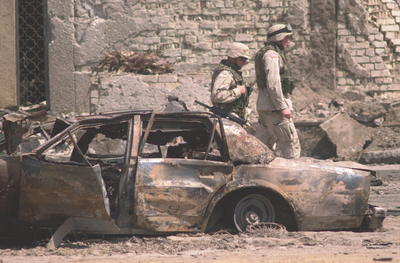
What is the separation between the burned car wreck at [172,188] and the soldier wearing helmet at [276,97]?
178cm

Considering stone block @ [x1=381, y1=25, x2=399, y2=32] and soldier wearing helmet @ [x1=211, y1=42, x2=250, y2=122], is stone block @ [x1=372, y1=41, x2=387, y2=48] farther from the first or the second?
soldier wearing helmet @ [x1=211, y1=42, x2=250, y2=122]

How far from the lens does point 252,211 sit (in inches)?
177

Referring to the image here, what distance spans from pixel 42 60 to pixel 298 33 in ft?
17.0

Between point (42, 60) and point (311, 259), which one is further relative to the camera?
point (42, 60)

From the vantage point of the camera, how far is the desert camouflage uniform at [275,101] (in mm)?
6406

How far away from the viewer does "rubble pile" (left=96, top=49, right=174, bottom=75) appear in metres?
9.05

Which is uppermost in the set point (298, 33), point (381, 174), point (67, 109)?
point (298, 33)

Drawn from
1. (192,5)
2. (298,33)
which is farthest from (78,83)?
(298,33)

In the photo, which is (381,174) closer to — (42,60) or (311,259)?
(311,259)

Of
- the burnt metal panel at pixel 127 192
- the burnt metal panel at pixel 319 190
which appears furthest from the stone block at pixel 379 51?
the burnt metal panel at pixel 127 192

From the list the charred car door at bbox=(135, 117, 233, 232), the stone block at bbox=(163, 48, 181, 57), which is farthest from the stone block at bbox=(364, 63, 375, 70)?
the charred car door at bbox=(135, 117, 233, 232)

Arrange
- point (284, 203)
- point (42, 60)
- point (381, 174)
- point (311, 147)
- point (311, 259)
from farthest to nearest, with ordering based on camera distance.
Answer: point (42, 60), point (311, 147), point (381, 174), point (284, 203), point (311, 259)

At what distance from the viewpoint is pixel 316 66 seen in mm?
9367

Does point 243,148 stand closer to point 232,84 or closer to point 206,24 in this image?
point 232,84
